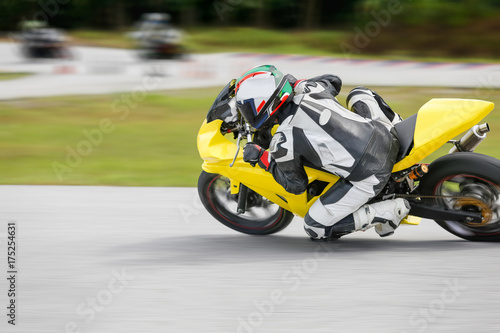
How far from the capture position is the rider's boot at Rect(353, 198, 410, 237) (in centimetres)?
459

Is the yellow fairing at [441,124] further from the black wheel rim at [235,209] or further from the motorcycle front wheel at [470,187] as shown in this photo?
the black wheel rim at [235,209]

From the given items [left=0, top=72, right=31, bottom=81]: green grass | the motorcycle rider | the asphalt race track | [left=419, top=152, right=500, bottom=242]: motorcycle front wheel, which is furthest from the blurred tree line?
the motorcycle rider

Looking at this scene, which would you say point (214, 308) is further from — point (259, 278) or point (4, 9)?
point (4, 9)

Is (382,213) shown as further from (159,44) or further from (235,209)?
(159,44)

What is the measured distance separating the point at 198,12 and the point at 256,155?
23.3 m

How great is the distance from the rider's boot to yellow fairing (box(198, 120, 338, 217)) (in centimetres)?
31

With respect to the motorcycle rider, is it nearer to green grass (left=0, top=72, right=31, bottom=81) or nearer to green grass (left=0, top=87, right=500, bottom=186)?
green grass (left=0, top=87, right=500, bottom=186)

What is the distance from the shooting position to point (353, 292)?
4.04m

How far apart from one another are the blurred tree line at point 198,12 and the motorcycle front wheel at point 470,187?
19.3 m

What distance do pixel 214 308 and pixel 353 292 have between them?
2.76ft

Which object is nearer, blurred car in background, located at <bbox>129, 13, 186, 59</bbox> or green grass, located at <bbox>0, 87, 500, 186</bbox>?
green grass, located at <bbox>0, 87, 500, 186</bbox>

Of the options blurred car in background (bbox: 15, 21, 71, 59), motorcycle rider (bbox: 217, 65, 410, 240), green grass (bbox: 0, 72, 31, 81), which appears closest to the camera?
motorcycle rider (bbox: 217, 65, 410, 240)

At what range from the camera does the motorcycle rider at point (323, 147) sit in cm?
446

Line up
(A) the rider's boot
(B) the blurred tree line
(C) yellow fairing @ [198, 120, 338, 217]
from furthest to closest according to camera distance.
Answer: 1. (B) the blurred tree line
2. (C) yellow fairing @ [198, 120, 338, 217]
3. (A) the rider's boot
